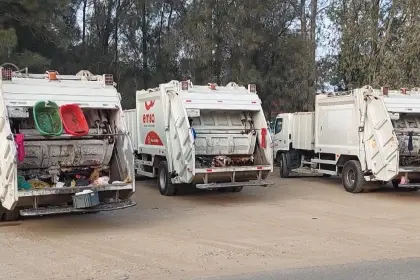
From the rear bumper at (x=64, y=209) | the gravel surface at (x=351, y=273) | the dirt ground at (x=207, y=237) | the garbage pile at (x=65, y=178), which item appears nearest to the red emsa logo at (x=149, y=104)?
the dirt ground at (x=207, y=237)

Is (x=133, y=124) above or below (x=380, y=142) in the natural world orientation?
above

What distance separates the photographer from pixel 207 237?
29.1 feet

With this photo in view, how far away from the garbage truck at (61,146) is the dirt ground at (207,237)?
603 mm

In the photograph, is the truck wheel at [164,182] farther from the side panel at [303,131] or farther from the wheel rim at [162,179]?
the side panel at [303,131]

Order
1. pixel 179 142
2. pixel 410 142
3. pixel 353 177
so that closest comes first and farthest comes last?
1. pixel 179 142
2. pixel 410 142
3. pixel 353 177

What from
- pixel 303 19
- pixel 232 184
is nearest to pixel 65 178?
pixel 232 184

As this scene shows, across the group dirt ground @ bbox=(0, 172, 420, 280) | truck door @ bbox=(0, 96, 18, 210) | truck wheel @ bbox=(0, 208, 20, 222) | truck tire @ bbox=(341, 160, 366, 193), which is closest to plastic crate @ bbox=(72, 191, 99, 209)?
dirt ground @ bbox=(0, 172, 420, 280)

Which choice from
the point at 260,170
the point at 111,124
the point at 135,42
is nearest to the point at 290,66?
the point at 135,42

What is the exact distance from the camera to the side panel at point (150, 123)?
45.5 ft

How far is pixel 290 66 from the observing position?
25.8m

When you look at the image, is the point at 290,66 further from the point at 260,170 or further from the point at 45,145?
the point at 45,145

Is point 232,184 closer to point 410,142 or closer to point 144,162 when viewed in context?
point 144,162

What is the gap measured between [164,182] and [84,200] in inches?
209

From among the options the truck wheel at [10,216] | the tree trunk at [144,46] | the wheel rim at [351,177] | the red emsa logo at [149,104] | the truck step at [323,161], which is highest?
the tree trunk at [144,46]
